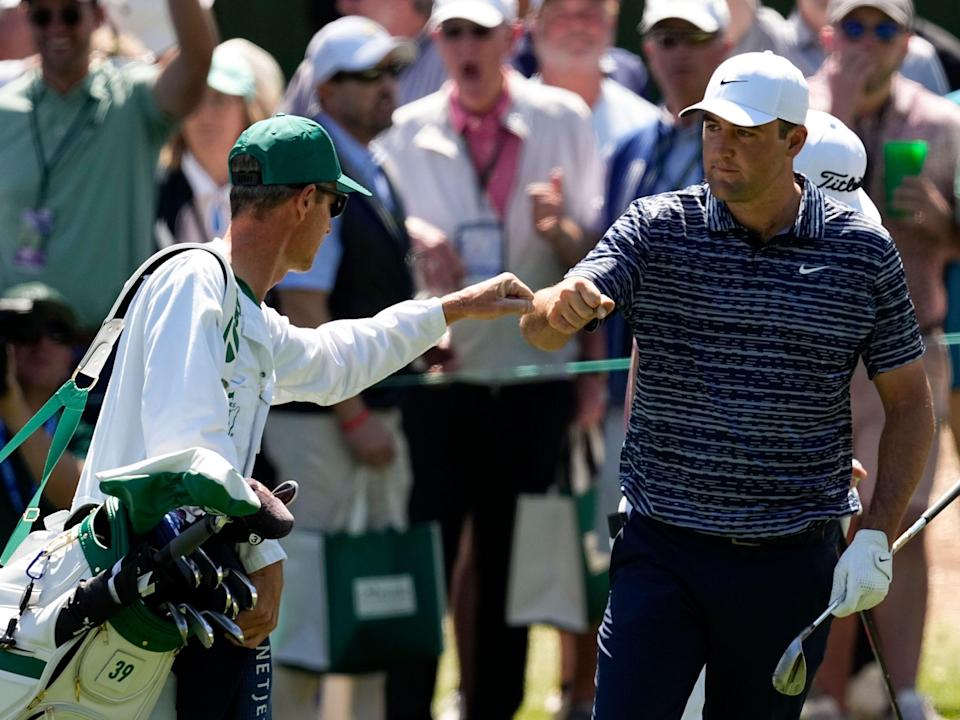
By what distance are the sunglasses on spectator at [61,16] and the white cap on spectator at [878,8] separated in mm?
2597

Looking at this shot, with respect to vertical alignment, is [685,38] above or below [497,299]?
above

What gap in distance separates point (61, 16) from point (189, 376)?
9.86 feet

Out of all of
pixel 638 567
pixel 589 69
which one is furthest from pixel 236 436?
pixel 589 69

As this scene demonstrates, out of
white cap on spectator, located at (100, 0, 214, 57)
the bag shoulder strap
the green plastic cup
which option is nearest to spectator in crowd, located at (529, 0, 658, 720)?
the green plastic cup

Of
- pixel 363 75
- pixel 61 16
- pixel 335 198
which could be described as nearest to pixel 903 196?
pixel 363 75

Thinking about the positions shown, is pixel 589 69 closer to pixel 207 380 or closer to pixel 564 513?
pixel 564 513

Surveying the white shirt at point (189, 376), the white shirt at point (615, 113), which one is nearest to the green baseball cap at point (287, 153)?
the white shirt at point (189, 376)

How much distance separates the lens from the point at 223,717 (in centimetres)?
424

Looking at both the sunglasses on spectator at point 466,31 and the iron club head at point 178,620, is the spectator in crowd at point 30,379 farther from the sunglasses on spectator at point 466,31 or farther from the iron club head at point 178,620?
the iron club head at point 178,620

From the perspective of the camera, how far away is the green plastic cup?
639 cm

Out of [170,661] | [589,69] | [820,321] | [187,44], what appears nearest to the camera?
[170,661]

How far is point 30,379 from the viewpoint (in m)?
6.07

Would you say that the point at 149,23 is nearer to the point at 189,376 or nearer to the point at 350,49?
the point at 350,49

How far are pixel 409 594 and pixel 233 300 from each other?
102 inches
